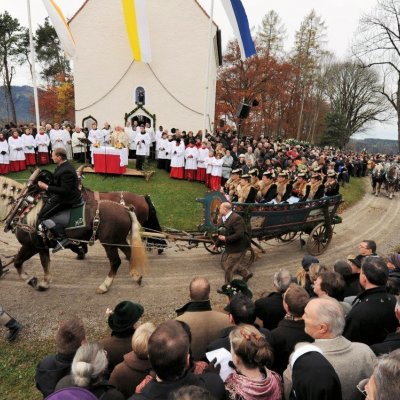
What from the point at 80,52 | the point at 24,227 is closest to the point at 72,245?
the point at 24,227

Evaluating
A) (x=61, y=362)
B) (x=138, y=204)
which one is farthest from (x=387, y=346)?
(x=138, y=204)

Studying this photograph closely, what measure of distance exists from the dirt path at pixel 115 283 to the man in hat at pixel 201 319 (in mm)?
2485

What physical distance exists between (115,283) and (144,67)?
1685 cm

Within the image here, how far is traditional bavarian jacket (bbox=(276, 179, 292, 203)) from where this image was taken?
8961mm

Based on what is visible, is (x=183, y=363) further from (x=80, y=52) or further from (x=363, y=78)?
(x=363, y=78)

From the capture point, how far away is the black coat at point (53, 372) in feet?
8.95

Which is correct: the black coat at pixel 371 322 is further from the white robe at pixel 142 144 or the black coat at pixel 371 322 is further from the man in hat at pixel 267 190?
the white robe at pixel 142 144

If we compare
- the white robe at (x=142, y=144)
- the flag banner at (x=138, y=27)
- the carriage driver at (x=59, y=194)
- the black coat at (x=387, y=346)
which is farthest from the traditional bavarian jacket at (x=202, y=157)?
the black coat at (x=387, y=346)

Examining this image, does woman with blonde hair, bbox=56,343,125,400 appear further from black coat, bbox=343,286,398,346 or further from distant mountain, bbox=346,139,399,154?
distant mountain, bbox=346,139,399,154

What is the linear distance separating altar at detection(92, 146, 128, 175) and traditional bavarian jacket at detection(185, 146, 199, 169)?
9.29ft

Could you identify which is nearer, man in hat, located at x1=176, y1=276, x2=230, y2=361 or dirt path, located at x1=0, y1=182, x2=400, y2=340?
man in hat, located at x1=176, y1=276, x2=230, y2=361

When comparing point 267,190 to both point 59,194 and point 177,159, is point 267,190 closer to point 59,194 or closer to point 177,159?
point 59,194

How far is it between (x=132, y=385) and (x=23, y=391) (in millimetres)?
2309

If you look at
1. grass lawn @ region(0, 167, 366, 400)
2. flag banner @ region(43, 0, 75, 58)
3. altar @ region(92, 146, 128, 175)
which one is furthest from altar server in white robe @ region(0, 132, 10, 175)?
flag banner @ region(43, 0, 75, 58)
